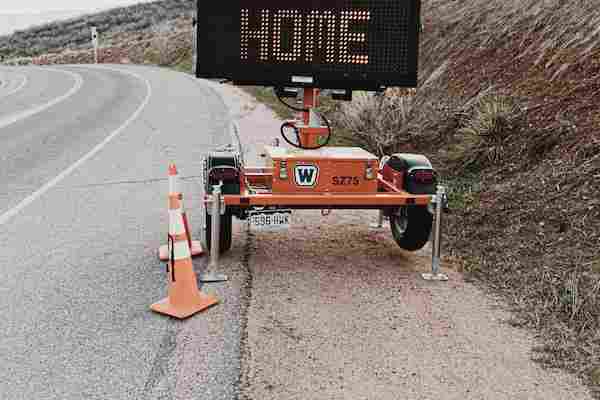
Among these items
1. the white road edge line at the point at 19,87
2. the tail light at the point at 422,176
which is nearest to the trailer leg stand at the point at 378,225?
the tail light at the point at 422,176

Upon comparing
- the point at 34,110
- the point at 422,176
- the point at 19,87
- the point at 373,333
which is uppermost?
the point at 19,87

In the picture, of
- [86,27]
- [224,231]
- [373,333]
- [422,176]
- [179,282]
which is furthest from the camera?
[86,27]

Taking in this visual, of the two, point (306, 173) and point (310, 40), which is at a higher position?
point (310, 40)

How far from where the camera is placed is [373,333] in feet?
16.2

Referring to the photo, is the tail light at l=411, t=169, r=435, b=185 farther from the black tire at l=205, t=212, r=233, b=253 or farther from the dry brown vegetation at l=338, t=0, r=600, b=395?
the black tire at l=205, t=212, r=233, b=253

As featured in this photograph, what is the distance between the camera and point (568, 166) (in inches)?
307

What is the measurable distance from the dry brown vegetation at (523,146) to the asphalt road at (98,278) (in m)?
2.23

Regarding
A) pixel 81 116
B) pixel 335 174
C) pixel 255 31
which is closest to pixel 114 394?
pixel 335 174

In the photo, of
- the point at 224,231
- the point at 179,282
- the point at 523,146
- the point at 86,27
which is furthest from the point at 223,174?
the point at 86,27

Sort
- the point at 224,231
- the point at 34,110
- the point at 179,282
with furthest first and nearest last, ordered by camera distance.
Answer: the point at 34,110 < the point at 224,231 < the point at 179,282

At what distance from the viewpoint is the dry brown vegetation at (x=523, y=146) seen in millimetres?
5516

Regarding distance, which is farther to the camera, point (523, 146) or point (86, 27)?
point (86, 27)

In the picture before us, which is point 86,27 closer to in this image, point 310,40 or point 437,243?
point 310,40

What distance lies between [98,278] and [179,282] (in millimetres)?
1124
